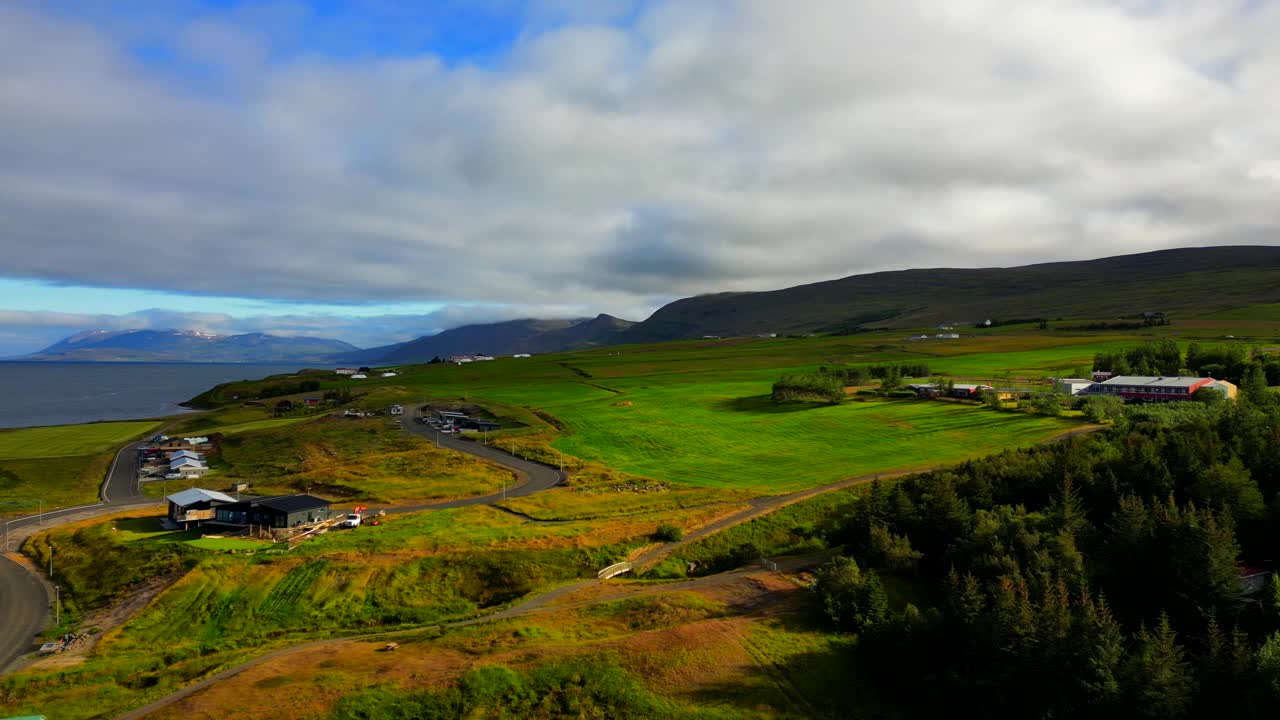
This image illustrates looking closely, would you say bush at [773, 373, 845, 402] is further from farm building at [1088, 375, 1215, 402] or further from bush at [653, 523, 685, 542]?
bush at [653, 523, 685, 542]

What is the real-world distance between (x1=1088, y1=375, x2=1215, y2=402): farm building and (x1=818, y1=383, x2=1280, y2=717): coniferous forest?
1468 inches

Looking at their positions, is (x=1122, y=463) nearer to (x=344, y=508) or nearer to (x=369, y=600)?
(x=369, y=600)

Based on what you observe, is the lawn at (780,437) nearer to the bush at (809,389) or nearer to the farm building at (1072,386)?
the bush at (809,389)

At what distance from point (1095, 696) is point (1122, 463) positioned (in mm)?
35243

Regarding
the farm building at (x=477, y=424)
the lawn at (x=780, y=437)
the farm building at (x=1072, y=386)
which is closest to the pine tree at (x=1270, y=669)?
the lawn at (x=780, y=437)

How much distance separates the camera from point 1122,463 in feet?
182

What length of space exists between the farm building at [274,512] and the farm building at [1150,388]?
109 meters

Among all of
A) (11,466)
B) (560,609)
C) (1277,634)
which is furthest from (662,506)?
(11,466)

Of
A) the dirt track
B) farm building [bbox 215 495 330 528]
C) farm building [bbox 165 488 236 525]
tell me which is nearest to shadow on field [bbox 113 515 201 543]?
farm building [bbox 165 488 236 525]

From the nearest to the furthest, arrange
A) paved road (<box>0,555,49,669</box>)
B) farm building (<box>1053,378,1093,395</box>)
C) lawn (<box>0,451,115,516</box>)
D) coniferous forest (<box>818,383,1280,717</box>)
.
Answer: coniferous forest (<box>818,383,1280,717</box>) < paved road (<box>0,555,49,669</box>) < lawn (<box>0,451,115,516</box>) < farm building (<box>1053,378,1093,395</box>)

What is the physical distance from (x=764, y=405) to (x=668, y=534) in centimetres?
6684

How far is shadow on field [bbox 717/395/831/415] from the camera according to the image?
116625 mm

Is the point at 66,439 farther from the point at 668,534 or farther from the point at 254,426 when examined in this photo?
the point at 668,534

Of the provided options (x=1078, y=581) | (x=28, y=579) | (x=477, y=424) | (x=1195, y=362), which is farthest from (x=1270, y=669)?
(x=1195, y=362)
